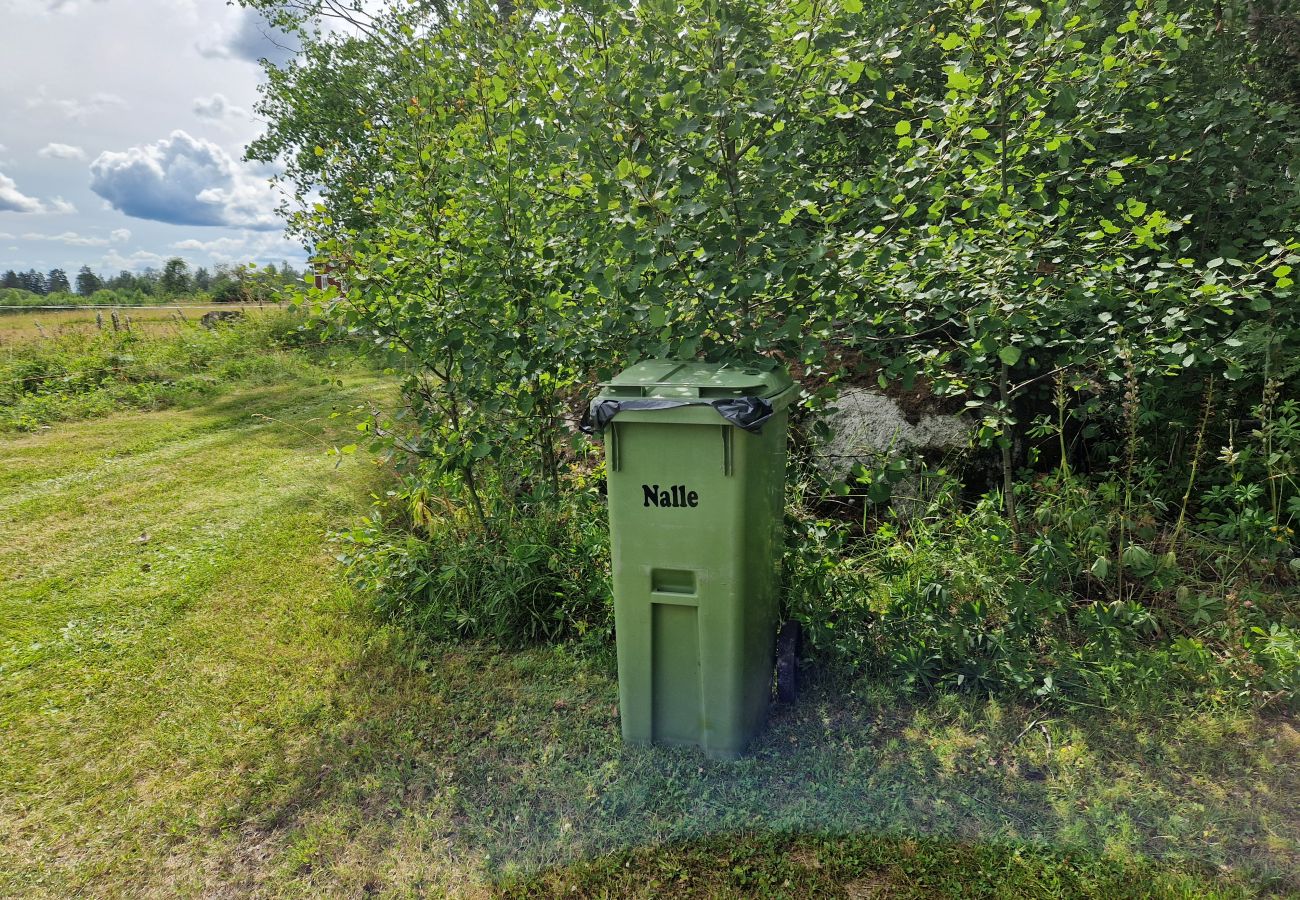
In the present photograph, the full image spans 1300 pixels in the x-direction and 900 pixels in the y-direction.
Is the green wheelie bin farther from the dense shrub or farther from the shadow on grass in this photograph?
the dense shrub

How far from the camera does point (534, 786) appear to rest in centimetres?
255

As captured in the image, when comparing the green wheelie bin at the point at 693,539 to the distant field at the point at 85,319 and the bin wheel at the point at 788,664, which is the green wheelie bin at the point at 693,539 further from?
the distant field at the point at 85,319

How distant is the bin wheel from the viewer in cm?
285

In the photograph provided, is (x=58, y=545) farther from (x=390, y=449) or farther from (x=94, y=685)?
(x=390, y=449)

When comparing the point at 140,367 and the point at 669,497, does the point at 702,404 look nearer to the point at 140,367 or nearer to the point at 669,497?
the point at 669,497

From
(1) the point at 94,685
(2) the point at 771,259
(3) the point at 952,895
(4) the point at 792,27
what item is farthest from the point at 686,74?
(1) the point at 94,685

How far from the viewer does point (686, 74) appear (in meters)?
2.55

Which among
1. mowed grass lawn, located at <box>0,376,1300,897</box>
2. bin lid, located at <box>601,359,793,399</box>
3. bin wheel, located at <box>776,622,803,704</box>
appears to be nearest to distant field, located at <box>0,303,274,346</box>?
mowed grass lawn, located at <box>0,376,1300,897</box>

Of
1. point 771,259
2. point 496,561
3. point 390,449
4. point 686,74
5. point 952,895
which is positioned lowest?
point 952,895

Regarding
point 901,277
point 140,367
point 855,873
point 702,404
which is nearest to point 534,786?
point 855,873

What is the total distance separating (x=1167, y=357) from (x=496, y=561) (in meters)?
3.28

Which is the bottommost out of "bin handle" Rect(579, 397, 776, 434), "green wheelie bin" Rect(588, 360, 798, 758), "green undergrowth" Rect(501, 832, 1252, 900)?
"green undergrowth" Rect(501, 832, 1252, 900)

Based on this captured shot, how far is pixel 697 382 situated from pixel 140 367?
10683 mm

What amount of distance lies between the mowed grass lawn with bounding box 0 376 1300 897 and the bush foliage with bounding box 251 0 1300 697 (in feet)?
1.02
